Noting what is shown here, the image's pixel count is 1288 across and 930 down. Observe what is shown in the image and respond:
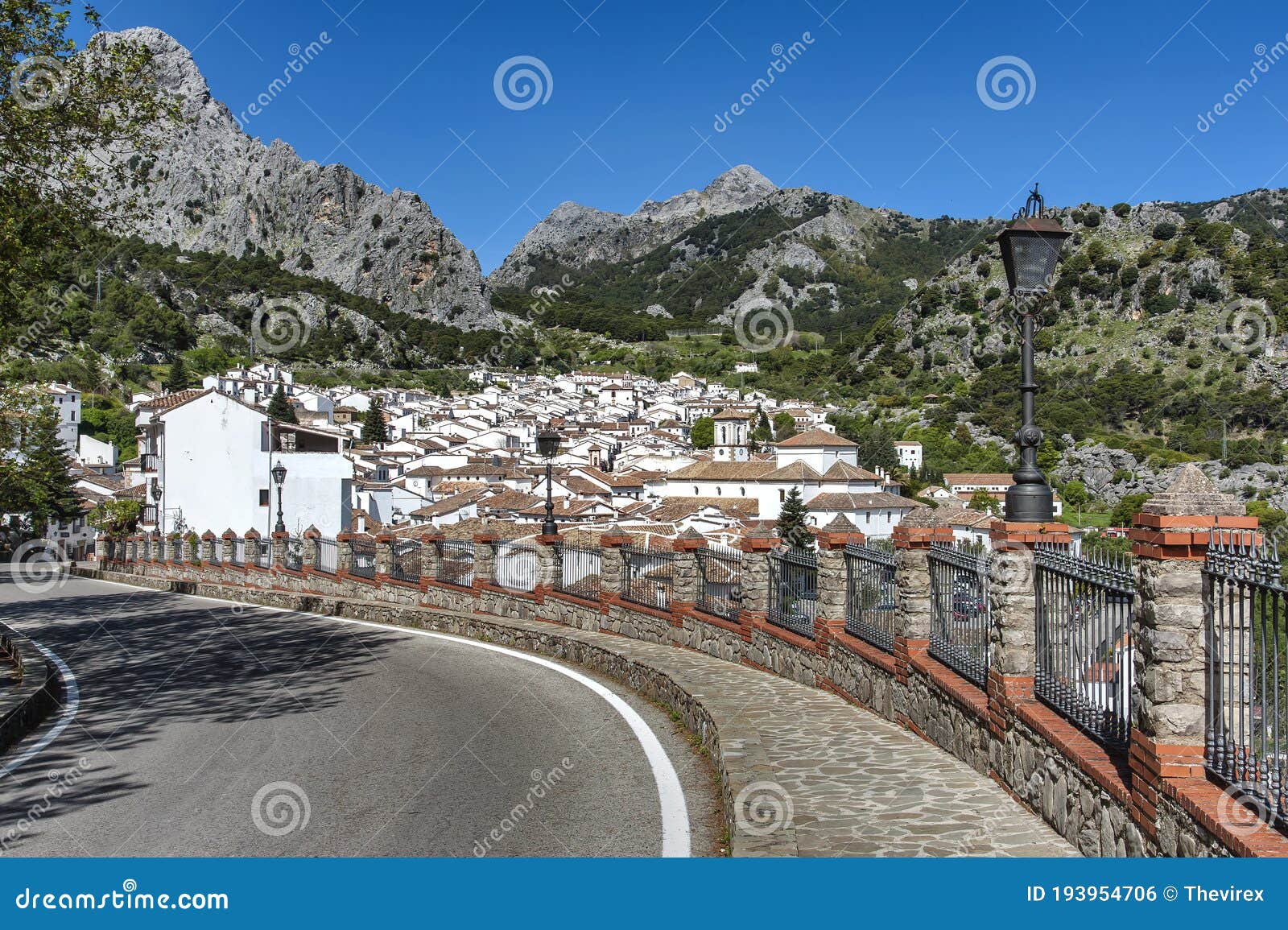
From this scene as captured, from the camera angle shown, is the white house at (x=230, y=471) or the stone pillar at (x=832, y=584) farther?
the white house at (x=230, y=471)

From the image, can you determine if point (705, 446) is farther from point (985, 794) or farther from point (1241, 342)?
point (985, 794)

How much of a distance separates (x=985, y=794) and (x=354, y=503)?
6197 cm

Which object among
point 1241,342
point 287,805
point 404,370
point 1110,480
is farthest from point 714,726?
point 404,370

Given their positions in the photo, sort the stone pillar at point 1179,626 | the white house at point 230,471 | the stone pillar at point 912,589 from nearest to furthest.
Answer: the stone pillar at point 1179,626 < the stone pillar at point 912,589 < the white house at point 230,471

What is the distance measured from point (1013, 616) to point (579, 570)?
428 inches

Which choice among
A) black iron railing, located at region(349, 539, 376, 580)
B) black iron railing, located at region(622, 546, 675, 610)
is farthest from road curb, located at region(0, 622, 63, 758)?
black iron railing, located at region(349, 539, 376, 580)

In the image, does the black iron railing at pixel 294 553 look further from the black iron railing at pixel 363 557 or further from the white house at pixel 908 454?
the white house at pixel 908 454

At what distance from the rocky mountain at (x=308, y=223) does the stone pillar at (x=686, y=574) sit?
179m

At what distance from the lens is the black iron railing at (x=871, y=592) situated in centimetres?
931

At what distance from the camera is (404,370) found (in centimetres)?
16712

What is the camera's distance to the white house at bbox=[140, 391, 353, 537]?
166ft

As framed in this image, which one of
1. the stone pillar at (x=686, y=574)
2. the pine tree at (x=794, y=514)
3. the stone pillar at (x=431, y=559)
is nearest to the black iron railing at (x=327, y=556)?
the stone pillar at (x=431, y=559)

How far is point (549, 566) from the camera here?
17.4m

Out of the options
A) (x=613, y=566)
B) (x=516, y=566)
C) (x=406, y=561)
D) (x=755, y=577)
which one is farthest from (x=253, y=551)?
(x=755, y=577)
